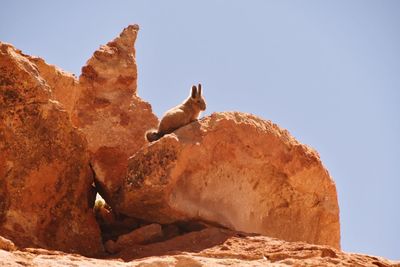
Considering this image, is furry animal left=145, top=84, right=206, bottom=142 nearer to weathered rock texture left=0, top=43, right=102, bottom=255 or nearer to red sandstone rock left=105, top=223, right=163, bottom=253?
weathered rock texture left=0, top=43, right=102, bottom=255

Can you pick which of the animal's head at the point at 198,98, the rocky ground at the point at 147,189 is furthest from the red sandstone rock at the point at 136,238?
the animal's head at the point at 198,98

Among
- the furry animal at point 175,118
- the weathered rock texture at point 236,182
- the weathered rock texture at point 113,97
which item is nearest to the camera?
the weathered rock texture at point 236,182

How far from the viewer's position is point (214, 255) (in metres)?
6.98

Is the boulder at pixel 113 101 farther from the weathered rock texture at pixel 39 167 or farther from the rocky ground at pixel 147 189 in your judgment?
the weathered rock texture at pixel 39 167

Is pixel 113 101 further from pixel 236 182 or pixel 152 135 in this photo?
pixel 236 182

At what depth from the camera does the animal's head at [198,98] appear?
1304 cm

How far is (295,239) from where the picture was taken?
34.5ft

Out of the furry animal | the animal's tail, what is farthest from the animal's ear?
the animal's tail

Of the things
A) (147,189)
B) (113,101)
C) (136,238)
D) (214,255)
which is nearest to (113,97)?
(113,101)

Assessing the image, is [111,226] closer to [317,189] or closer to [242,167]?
[242,167]

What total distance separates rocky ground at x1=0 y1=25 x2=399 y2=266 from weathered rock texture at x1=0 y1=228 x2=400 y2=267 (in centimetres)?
2

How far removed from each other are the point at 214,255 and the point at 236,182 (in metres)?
2.64

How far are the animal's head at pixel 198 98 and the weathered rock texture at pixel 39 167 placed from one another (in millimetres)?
4706

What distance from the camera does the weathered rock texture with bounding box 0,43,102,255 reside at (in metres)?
7.70
